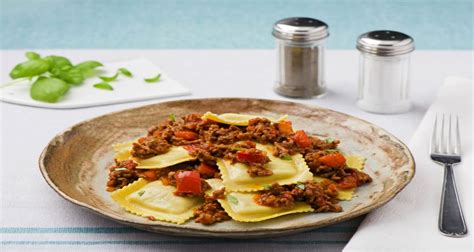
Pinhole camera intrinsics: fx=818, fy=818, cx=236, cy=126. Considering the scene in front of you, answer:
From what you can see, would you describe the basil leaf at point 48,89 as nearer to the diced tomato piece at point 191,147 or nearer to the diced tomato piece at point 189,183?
the diced tomato piece at point 191,147

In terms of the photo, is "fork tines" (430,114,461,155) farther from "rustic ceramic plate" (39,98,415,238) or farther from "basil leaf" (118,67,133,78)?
"basil leaf" (118,67,133,78)

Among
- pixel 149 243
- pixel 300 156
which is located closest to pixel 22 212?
pixel 149 243

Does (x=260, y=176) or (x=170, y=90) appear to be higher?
(x=260, y=176)

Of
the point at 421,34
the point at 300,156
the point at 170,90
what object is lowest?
the point at 421,34

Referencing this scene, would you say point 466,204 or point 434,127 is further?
point 434,127

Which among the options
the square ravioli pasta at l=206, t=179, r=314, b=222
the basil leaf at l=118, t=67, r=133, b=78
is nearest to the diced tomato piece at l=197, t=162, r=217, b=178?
the square ravioli pasta at l=206, t=179, r=314, b=222

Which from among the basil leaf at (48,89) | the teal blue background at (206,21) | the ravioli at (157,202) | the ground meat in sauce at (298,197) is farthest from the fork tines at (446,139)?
→ the teal blue background at (206,21)

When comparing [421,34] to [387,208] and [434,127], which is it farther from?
[387,208]

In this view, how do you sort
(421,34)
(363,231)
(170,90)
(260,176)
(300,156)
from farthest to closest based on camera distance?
(421,34)
(170,90)
(300,156)
(260,176)
(363,231)
